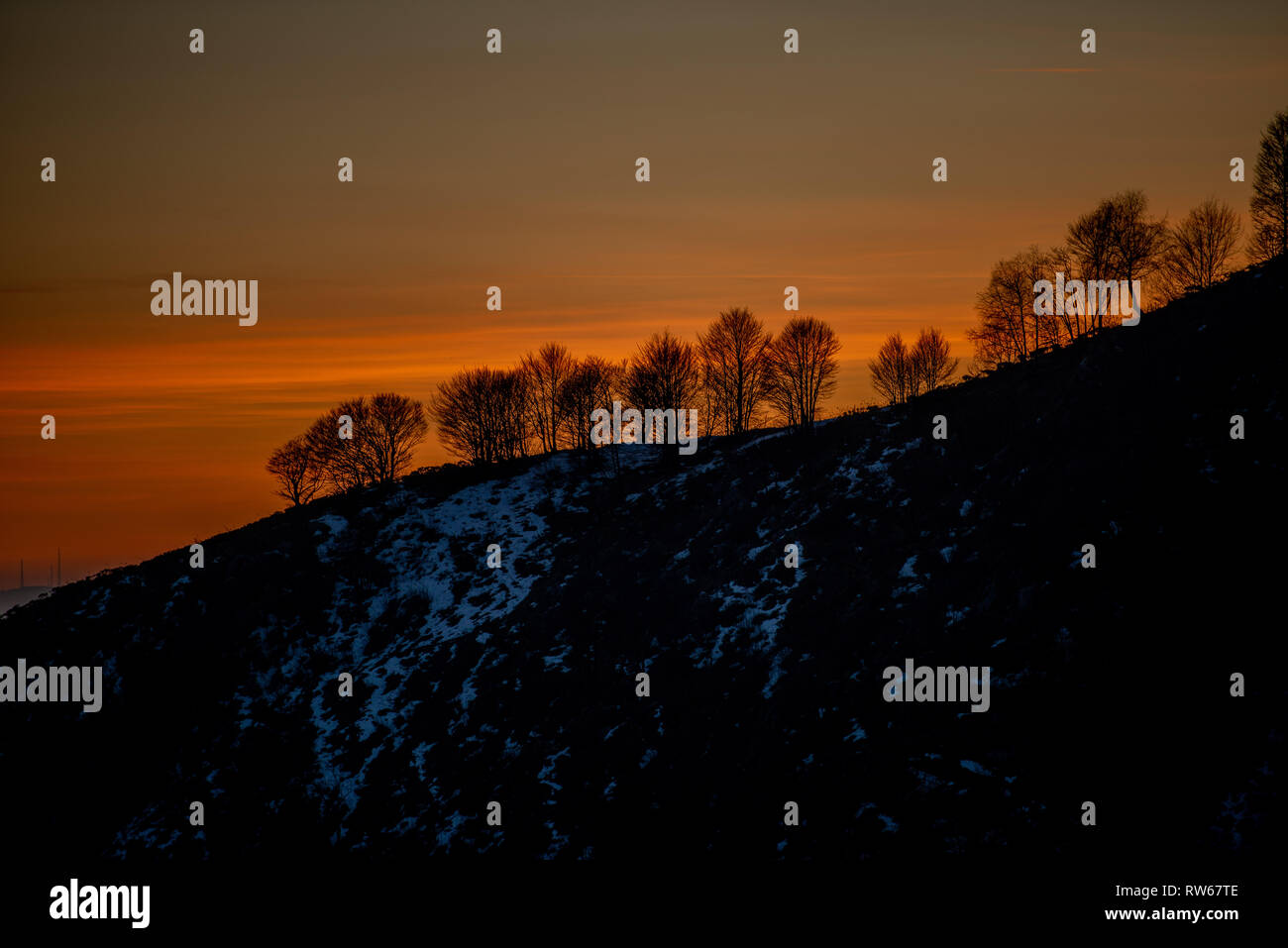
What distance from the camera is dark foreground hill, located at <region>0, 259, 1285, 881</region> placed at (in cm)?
2703

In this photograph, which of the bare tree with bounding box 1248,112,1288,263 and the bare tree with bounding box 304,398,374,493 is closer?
the bare tree with bounding box 1248,112,1288,263

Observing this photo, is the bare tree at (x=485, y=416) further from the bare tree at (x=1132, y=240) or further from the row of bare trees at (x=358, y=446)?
the bare tree at (x=1132, y=240)

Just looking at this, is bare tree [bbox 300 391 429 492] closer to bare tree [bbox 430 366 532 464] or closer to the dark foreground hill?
bare tree [bbox 430 366 532 464]

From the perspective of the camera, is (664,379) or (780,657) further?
(664,379)

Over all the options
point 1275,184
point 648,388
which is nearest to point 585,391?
point 648,388

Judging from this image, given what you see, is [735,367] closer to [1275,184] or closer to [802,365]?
[802,365]

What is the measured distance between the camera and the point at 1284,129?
199 feet

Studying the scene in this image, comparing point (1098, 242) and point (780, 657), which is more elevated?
point (1098, 242)

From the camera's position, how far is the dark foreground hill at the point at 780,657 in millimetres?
27031

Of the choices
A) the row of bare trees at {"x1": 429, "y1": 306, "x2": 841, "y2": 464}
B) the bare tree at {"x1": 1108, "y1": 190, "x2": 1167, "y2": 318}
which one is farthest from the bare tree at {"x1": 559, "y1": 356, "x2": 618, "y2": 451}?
the bare tree at {"x1": 1108, "y1": 190, "x2": 1167, "y2": 318}

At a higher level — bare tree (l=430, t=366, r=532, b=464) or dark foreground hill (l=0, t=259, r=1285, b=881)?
bare tree (l=430, t=366, r=532, b=464)

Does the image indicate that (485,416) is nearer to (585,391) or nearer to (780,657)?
(585,391)

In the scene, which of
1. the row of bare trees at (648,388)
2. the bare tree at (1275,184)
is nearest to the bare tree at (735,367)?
the row of bare trees at (648,388)

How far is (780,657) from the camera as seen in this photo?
36.2m
